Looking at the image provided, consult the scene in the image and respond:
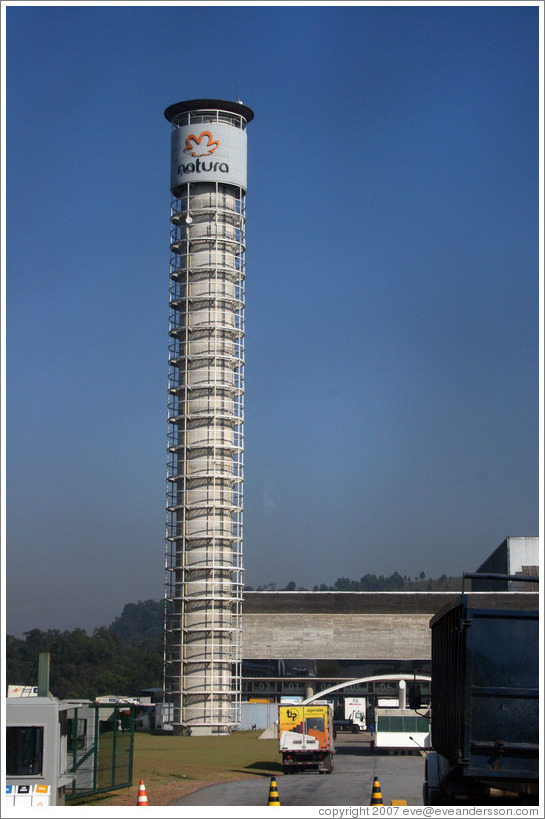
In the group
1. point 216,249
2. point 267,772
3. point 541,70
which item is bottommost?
point 267,772

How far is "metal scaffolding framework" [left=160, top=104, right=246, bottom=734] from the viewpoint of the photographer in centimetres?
7875

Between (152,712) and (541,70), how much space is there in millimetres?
79842

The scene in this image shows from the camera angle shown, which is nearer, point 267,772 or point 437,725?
point 437,725

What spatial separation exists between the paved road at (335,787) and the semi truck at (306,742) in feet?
1.81

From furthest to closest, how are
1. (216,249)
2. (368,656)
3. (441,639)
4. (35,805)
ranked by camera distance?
1. (368,656)
2. (216,249)
3. (35,805)
4. (441,639)

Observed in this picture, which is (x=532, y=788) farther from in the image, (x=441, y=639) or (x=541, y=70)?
(x=541, y=70)

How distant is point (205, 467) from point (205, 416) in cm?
377

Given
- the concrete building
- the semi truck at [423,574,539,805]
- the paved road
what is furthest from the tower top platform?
the semi truck at [423,574,539,805]

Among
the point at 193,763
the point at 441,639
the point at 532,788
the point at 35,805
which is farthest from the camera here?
the point at 193,763

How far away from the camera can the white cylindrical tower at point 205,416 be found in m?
78.9

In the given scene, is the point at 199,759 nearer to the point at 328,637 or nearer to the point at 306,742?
the point at 306,742

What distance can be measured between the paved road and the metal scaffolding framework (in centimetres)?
3045

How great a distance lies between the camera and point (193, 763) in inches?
1978

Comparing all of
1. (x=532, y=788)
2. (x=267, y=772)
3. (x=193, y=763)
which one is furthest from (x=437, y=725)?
(x=193, y=763)
